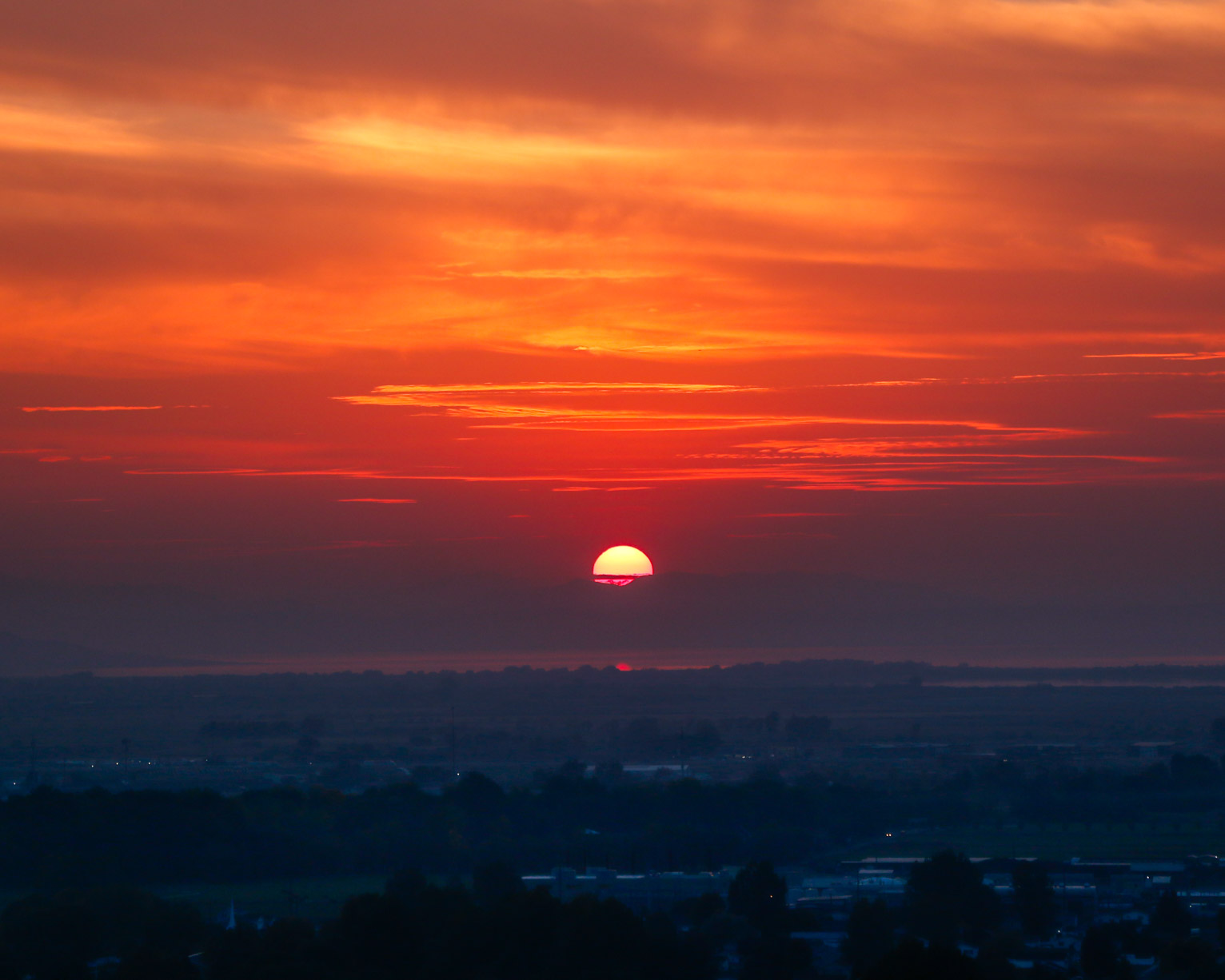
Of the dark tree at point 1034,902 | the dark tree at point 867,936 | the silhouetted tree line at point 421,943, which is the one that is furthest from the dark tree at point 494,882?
the dark tree at point 1034,902

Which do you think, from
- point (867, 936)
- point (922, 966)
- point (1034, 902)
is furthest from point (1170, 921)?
point (922, 966)

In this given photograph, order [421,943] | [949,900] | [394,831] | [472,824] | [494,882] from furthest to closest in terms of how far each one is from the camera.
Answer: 1. [472,824]
2. [394,831]
3. [494,882]
4. [949,900]
5. [421,943]

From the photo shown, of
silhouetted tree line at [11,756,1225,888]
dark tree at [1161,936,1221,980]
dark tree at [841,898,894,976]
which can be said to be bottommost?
dark tree at [1161,936,1221,980]

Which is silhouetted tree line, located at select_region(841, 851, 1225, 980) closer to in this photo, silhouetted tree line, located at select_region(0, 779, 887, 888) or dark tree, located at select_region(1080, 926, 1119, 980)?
dark tree, located at select_region(1080, 926, 1119, 980)

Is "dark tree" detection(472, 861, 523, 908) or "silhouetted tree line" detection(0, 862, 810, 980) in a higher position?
"dark tree" detection(472, 861, 523, 908)

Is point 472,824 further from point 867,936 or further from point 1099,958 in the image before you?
point 1099,958

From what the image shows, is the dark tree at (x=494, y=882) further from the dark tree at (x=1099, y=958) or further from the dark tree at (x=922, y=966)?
the dark tree at (x=922, y=966)

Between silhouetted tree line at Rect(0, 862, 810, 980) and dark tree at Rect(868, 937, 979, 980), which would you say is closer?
dark tree at Rect(868, 937, 979, 980)

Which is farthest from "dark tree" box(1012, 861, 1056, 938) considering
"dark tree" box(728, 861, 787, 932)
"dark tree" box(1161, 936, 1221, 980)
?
"dark tree" box(728, 861, 787, 932)

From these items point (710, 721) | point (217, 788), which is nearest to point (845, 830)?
point (217, 788)
